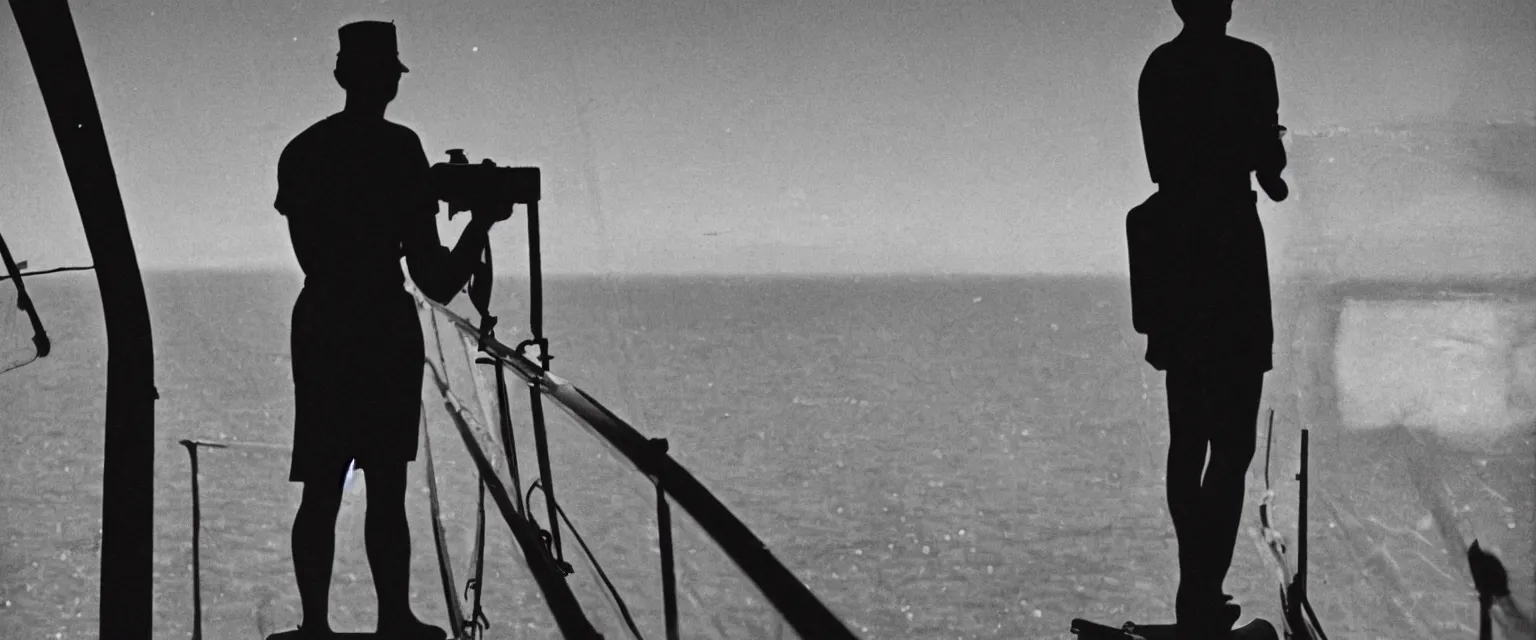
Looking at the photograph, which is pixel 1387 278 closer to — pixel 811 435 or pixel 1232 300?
pixel 811 435

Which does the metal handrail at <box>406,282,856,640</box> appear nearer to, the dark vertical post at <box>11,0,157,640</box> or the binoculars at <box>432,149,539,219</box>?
the binoculars at <box>432,149,539,219</box>

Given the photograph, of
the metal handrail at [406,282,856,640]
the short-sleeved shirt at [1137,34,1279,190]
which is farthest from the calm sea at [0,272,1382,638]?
the short-sleeved shirt at [1137,34,1279,190]

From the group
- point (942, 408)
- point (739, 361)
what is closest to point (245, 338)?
point (739, 361)

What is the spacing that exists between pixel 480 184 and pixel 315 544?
3.82ft

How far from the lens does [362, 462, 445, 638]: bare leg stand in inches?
147

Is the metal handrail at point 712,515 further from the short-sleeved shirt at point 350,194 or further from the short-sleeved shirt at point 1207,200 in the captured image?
the short-sleeved shirt at point 1207,200

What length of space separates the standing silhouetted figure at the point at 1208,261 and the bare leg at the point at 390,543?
2.26m

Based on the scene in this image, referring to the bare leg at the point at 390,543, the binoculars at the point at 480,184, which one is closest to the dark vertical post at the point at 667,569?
the bare leg at the point at 390,543

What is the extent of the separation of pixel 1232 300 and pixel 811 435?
2753 inches

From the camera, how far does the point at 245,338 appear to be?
145 m

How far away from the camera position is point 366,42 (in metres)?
3.59

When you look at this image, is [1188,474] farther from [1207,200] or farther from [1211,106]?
[1211,106]

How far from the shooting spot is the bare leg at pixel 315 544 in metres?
3.69

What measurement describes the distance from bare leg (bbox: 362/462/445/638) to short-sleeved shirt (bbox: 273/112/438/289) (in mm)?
605
